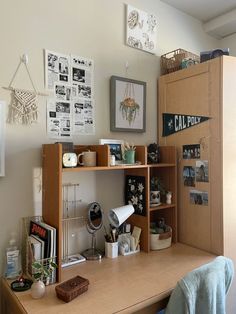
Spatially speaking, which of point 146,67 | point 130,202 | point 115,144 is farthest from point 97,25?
point 130,202

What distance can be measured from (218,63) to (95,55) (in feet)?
2.58

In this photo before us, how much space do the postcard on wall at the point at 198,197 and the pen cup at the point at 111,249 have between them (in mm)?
615

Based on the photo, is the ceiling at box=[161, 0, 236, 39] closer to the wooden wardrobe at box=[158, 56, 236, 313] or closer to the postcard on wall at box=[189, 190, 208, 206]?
the wooden wardrobe at box=[158, 56, 236, 313]

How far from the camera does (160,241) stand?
5.76ft

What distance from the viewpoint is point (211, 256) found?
5.38 ft

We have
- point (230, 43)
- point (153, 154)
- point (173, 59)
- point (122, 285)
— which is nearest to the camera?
point (122, 285)

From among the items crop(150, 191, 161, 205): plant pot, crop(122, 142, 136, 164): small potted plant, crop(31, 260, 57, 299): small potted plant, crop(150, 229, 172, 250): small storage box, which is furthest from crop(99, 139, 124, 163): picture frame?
crop(31, 260, 57, 299): small potted plant

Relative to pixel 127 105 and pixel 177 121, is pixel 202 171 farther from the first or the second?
pixel 127 105

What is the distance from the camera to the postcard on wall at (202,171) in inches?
67.9

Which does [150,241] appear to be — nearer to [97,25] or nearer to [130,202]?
[130,202]

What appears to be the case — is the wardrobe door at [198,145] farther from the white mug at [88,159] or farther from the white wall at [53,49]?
the white mug at [88,159]

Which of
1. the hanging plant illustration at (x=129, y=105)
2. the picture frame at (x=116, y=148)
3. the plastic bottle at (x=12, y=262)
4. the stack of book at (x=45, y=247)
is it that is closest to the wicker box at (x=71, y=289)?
the stack of book at (x=45, y=247)

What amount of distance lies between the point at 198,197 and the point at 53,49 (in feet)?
4.34

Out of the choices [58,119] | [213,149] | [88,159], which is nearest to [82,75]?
[58,119]
